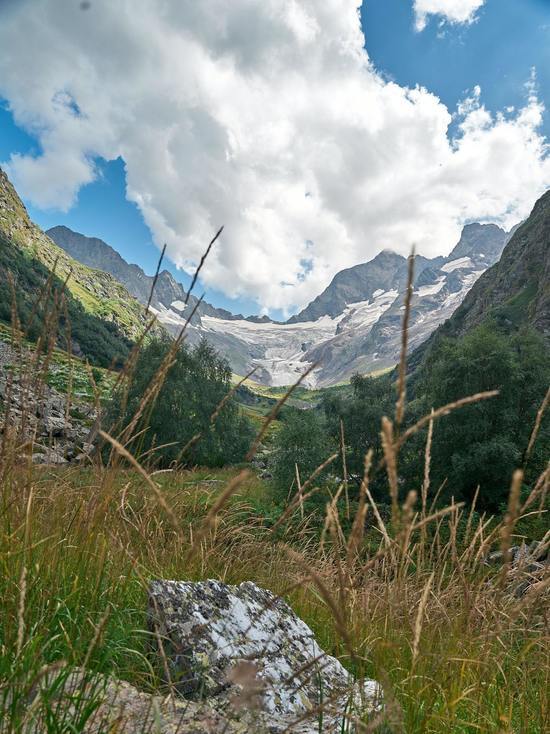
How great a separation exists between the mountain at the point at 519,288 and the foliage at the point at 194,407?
187ft

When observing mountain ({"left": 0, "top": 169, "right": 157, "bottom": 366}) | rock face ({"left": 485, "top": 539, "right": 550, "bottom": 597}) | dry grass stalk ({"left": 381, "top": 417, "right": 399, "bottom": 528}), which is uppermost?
mountain ({"left": 0, "top": 169, "right": 157, "bottom": 366})

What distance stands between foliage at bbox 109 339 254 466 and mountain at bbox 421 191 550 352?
56957 mm

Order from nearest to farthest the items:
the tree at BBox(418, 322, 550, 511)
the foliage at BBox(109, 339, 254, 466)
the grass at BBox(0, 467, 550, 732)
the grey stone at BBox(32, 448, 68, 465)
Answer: the grass at BBox(0, 467, 550, 732) → the grey stone at BBox(32, 448, 68, 465) → the tree at BBox(418, 322, 550, 511) → the foliage at BBox(109, 339, 254, 466)

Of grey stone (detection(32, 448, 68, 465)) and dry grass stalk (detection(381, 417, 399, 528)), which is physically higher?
dry grass stalk (detection(381, 417, 399, 528))

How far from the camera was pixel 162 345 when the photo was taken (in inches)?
1516

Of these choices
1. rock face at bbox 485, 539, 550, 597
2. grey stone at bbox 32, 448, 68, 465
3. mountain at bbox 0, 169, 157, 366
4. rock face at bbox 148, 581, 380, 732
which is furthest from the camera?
mountain at bbox 0, 169, 157, 366

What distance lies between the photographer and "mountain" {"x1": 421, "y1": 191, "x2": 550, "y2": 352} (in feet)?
273

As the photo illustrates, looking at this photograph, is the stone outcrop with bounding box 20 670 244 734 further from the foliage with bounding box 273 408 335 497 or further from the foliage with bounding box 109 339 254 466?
the foliage with bounding box 109 339 254 466

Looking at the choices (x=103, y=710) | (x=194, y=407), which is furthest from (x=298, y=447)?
(x=103, y=710)

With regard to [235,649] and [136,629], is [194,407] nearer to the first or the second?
[235,649]

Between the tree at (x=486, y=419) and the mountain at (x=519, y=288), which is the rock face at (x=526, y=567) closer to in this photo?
the tree at (x=486, y=419)

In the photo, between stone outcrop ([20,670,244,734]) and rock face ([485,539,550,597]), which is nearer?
stone outcrop ([20,670,244,734])

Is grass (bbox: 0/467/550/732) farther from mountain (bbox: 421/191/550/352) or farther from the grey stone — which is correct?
mountain (bbox: 421/191/550/352)

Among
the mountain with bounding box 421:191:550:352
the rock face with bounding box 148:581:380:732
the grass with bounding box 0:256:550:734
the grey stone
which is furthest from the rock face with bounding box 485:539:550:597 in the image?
the mountain with bounding box 421:191:550:352
